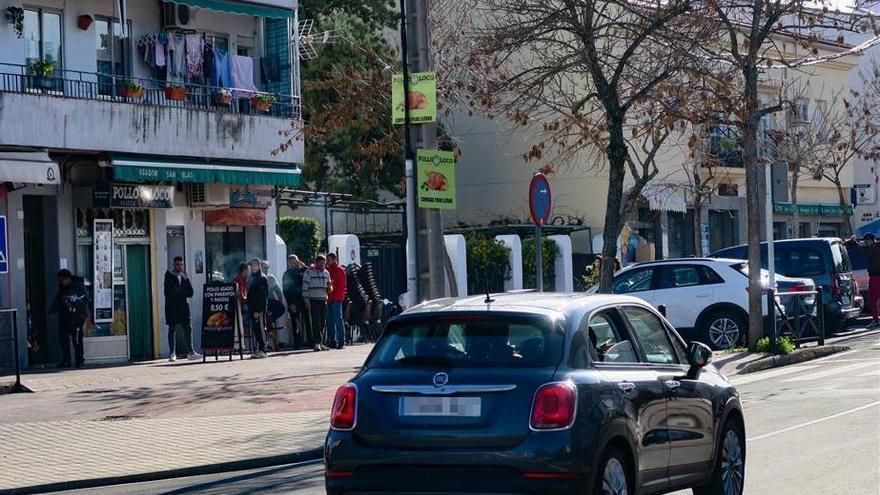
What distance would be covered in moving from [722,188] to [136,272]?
79.8 ft

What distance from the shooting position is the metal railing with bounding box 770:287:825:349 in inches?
975

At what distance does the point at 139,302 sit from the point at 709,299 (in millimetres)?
10688

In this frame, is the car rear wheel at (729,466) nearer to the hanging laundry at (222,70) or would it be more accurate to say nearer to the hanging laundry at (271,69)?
the hanging laundry at (222,70)

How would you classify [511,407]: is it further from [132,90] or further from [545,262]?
[545,262]

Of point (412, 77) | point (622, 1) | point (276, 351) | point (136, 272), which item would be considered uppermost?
point (622, 1)

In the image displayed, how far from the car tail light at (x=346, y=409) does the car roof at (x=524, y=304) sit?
640 millimetres

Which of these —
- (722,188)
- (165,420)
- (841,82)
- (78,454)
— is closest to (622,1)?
(165,420)

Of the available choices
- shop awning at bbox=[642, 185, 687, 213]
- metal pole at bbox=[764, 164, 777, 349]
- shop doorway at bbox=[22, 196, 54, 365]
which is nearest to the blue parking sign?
shop doorway at bbox=[22, 196, 54, 365]

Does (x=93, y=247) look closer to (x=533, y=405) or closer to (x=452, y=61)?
(x=452, y=61)

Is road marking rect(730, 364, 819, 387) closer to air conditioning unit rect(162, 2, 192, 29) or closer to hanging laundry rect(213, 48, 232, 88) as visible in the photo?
hanging laundry rect(213, 48, 232, 88)

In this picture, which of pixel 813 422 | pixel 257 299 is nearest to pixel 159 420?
pixel 813 422

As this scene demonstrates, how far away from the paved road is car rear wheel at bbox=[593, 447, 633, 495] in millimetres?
2369

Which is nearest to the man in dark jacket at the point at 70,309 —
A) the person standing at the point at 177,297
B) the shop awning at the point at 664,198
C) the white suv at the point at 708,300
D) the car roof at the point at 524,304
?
the person standing at the point at 177,297

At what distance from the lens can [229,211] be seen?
94.0 feet
